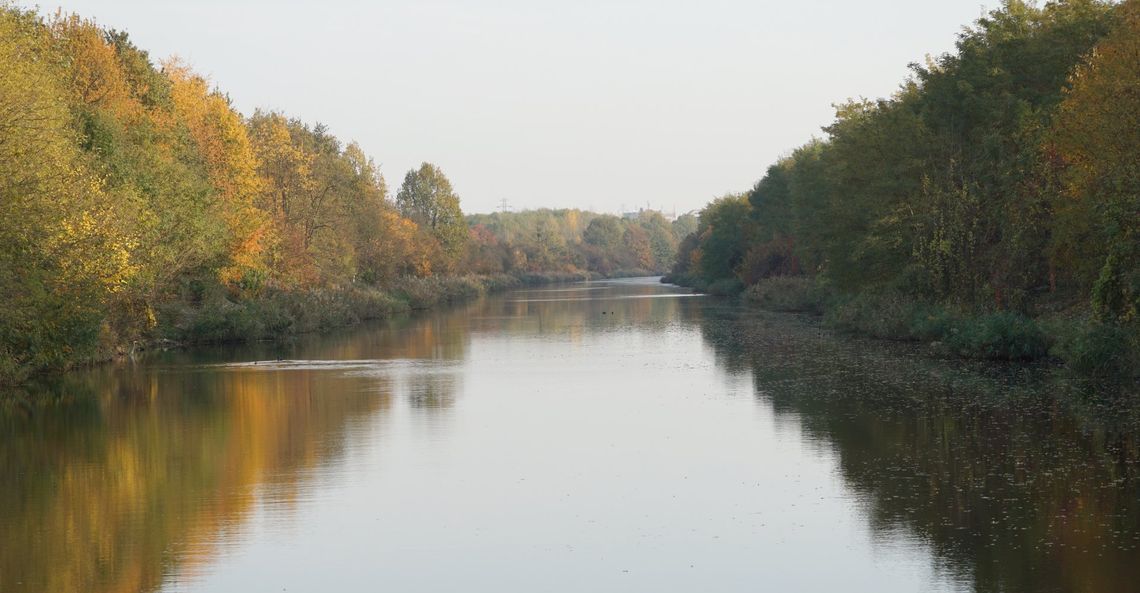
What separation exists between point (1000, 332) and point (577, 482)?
20.0 metres

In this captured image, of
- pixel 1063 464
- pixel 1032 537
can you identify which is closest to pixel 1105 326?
pixel 1063 464

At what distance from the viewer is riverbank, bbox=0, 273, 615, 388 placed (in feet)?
124

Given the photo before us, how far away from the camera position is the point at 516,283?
15025cm

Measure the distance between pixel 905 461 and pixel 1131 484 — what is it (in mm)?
3404

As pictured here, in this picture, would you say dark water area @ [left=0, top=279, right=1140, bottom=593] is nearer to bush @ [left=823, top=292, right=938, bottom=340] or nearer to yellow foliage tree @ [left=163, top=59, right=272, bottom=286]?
bush @ [left=823, top=292, right=938, bottom=340]

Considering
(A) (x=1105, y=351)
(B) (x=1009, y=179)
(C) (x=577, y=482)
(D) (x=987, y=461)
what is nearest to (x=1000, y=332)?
(A) (x=1105, y=351)

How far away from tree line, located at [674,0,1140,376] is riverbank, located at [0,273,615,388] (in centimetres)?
2461

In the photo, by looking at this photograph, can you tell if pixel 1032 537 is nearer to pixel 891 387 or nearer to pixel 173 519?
pixel 173 519

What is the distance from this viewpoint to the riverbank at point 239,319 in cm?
3788

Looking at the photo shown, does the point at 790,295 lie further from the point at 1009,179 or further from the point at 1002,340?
the point at 1002,340

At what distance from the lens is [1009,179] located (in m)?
40.2

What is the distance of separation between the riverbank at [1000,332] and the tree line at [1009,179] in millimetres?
253

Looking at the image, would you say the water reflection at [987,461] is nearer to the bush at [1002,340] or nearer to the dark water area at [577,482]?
the dark water area at [577,482]

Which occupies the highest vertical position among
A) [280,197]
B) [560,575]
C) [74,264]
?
[280,197]
